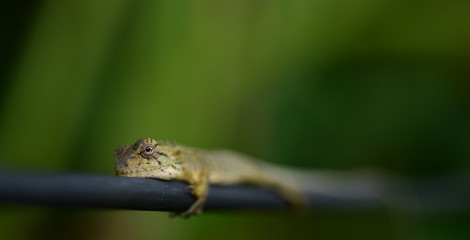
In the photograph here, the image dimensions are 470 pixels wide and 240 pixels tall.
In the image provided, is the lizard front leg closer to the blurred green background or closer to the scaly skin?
the scaly skin

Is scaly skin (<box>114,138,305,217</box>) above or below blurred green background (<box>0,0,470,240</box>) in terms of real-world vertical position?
below

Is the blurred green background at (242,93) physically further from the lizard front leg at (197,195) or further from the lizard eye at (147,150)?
the lizard eye at (147,150)

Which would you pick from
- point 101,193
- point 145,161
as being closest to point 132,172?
point 145,161

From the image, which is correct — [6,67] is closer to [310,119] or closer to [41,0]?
[41,0]

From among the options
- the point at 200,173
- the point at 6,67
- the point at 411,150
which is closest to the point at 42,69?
the point at 6,67

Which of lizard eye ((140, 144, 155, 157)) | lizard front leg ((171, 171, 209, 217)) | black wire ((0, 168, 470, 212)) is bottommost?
black wire ((0, 168, 470, 212))

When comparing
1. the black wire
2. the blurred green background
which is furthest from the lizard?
the blurred green background
